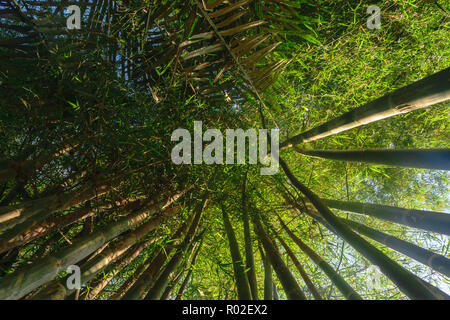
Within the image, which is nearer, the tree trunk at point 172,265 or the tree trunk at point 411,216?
the tree trunk at point 172,265

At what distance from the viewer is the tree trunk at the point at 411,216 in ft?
3.20

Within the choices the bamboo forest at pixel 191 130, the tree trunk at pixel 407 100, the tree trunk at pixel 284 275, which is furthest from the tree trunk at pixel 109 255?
the tree trunk at pixel 407 100

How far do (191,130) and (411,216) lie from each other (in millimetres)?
1310

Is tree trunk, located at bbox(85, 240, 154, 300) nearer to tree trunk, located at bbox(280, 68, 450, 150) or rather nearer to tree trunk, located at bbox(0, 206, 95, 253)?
tree trunk, located at bbox(0, 206, 95, 253)

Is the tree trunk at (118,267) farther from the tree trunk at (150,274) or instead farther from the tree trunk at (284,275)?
the tree trunk at (284,275)

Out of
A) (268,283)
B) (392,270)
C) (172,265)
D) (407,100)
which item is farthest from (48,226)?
(407,100)

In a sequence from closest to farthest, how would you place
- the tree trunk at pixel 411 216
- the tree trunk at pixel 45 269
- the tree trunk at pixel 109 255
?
the tree trunk at pixel 45 269
the tree trunk at pixel 109 255
the tree trunk at pixel 411 216

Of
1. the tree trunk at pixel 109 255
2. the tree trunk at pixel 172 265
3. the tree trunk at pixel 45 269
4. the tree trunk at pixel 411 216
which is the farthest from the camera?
the tree trunk at pixel 411 216

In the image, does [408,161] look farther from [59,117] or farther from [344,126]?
[59,117]

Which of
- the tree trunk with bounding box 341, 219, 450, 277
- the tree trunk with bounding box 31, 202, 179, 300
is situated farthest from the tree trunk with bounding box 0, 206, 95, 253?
the tree trunk with bounding box 341, 219, 450, 277

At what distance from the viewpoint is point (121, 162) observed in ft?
3.75

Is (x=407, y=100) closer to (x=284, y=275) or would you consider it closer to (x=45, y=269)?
(x=284, y=275)

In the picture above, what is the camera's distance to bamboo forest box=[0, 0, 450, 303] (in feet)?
2.89

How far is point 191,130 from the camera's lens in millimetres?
1370
